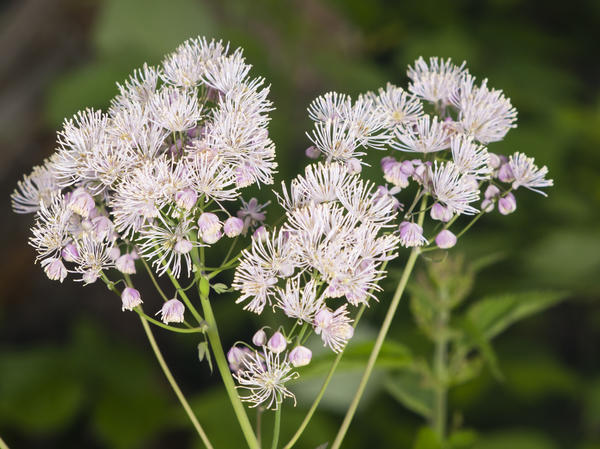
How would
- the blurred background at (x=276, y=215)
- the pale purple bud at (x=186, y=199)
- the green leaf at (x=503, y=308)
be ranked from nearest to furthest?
the pale purple bud at (x=186, y=199)
the green leaf at (x=503, y=308)
the blurred background at (x=276, y=215)

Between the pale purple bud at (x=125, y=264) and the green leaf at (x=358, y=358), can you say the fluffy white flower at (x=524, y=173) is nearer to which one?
the green leaf at (x=358, y=358)

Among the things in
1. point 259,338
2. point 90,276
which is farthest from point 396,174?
point 90,276

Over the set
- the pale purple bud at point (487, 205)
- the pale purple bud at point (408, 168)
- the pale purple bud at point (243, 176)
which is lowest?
the pale purple bud at point (243, 176)

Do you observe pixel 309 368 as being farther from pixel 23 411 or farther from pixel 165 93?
pixel 23 411

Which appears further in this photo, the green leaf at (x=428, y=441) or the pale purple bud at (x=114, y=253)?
the green leaf at (x=428, y=441)

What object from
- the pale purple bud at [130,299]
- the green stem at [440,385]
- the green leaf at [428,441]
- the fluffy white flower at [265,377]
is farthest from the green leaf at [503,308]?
the pale purple bud at [130,299]

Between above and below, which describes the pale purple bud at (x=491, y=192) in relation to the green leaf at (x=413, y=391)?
above

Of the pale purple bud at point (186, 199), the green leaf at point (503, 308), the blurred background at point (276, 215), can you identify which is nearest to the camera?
the pale purple bud at point (186, 199)
